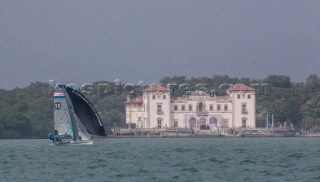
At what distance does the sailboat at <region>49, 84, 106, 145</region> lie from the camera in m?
102

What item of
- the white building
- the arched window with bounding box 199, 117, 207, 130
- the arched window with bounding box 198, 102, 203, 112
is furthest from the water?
the arched window with bounding box 198, 102, 203, 112

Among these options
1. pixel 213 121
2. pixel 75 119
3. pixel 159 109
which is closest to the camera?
pixel 75 119

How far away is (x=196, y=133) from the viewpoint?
189250mm

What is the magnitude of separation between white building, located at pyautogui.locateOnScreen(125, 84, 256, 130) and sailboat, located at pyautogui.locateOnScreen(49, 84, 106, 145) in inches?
3551

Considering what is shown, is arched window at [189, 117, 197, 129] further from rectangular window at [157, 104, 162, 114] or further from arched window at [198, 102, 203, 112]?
rectangular window at [157, 104, 162, 114]

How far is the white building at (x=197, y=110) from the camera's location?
19238 cm

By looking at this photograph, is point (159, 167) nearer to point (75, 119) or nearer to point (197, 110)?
point (75, 119)

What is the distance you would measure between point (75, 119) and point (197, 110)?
94.2m

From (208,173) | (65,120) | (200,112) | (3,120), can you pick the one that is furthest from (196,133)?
(208,173)

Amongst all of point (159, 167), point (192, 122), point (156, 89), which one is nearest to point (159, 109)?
point (156, 89)

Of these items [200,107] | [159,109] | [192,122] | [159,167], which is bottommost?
[159,167]

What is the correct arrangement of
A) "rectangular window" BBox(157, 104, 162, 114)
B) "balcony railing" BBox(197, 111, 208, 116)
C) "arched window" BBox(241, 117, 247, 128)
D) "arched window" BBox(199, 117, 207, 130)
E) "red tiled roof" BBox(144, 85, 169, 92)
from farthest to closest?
"arched window" BBox(199, 117, 207, 130)
"balcony railing" BBox(197, 111, 208, 116)
"rectangular window" BBox(157, 104, 162, 114)
"red tiled roof" BBox(144, 85, 169, 92)
"arched window" BBox(241, 117, 247, 128)

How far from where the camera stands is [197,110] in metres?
196

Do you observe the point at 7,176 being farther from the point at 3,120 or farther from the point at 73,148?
the point at 3,120
